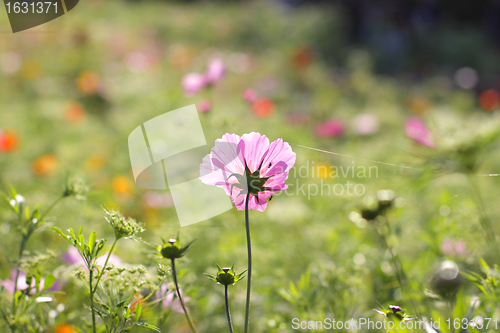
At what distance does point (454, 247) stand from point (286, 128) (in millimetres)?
1233

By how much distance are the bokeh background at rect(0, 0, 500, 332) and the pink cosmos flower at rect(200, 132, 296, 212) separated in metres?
0.17

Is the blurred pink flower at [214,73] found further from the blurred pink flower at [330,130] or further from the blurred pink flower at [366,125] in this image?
the blurred pink flower at [366,125]

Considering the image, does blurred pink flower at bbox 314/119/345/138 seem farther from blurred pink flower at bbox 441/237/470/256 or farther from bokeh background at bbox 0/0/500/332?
blurred pink flower at bbox 441/237/470/256

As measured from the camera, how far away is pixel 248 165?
43 centimetres

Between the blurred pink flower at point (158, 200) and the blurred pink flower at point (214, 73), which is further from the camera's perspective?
the blurred pink flower at point (158, 200)

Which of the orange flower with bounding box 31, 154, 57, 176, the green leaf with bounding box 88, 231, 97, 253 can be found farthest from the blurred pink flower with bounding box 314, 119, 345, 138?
the green leaf with bounding box 88, 231, 97, 253

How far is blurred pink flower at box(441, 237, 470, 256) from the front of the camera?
2.51 ft

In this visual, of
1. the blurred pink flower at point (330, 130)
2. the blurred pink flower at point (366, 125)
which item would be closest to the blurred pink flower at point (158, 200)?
the blurred pink flower at point (330, 130)

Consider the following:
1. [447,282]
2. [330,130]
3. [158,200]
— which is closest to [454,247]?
[447,282]

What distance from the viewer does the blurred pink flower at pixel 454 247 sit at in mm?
764

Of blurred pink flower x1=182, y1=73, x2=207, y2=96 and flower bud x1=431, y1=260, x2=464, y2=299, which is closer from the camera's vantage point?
flower bud x1=431, y1=260, x2=464, y2=299

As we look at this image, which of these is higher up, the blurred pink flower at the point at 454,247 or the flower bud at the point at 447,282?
the flower bud at the point at 447,282

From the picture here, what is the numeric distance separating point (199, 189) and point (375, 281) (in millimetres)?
568

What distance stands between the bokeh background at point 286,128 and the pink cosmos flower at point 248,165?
0.17 m
